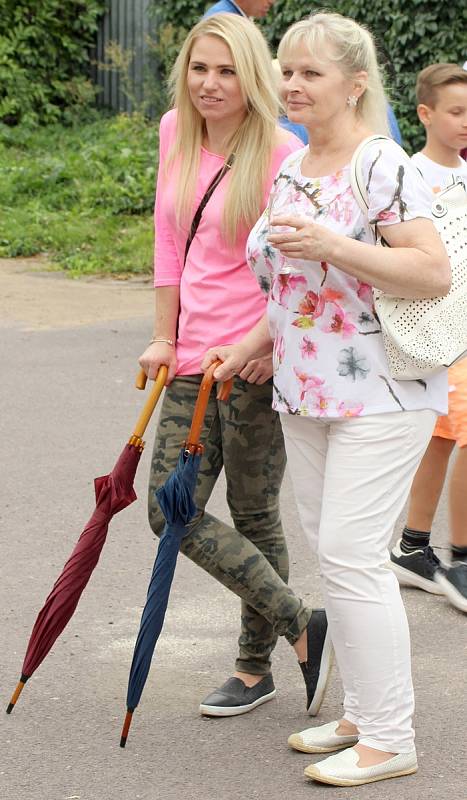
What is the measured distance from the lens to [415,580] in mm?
4922

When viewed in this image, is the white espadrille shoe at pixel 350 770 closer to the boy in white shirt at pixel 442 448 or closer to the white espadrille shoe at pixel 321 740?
the white espadrille shoe at pixel 321 740

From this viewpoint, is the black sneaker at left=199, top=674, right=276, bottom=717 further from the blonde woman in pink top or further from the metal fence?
the metal fence

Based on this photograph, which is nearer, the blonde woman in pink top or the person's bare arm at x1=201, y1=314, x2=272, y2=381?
the person's bare arm at x1=201, y1=314, x2=272, y2=381

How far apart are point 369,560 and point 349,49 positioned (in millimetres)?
1202

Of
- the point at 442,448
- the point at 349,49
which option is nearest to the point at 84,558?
the point at 349,49

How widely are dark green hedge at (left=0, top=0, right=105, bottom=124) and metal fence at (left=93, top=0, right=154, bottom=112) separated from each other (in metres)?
0.17

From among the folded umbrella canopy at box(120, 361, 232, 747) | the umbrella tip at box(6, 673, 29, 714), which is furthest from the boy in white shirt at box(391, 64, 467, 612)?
the umbrella tip at box(6, 673, 29, 714)

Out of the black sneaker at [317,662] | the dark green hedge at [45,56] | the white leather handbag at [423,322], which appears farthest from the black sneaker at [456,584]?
the dark green hedge at [45,56]

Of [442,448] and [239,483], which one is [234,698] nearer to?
[239,483]

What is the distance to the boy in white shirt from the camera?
4793mm

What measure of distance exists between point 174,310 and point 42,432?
9.94 feet

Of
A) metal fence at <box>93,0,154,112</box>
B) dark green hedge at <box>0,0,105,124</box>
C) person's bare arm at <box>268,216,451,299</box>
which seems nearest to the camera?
person's bare arm at <box>268,216,451,299</box>

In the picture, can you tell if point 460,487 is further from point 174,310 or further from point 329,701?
point 174,310

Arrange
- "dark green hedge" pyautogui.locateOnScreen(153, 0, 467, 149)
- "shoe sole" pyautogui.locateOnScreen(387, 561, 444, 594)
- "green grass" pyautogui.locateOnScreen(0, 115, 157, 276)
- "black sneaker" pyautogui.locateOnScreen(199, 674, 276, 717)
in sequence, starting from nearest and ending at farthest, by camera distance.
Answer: "black sneaker" pyautogui.locateOnScreen(199, 674, 276, 717)
"shoe sole" pyautogui.locateOnScreen(387, 561, 444, 594)
"green grass" pyautogui.locateOnScreen(0, 115, 157, 276)
"dark green hedge" pyautogui.locateOnScreen(153, 0, 467, 149)
